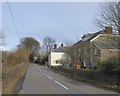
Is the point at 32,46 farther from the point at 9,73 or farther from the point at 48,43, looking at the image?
the point at 9,73

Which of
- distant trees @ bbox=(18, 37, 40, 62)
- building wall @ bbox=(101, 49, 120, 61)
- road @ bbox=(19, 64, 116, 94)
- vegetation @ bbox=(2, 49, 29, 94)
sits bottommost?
road @ bbox=(19, 64, 116, 94)

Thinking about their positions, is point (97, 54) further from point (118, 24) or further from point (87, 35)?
point (118, 24)

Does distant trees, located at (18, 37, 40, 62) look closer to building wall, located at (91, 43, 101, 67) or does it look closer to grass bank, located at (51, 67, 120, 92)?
building wall, located at (91, 43, 101, 67)

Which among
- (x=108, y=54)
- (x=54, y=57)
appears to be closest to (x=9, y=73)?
(x=108, y=54)

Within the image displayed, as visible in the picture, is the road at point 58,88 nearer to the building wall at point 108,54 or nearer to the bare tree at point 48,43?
Answer: the building wall at point 108,54

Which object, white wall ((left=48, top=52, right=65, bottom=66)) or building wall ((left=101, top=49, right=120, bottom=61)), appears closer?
building wall ((left=101, top=49, right=120, bottom=61))

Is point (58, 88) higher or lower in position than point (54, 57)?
lower

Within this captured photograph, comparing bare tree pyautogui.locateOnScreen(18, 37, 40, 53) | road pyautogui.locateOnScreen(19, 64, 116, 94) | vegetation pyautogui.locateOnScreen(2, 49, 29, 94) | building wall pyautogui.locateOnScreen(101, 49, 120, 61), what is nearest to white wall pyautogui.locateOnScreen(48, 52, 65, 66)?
bare tree pyautogui.locateOnScreen(18, 37, 40, 53)

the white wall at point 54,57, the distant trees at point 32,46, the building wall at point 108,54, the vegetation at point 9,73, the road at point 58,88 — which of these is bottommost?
the road at point 58,88

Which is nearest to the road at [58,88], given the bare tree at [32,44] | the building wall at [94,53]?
the building wall at [94,53]

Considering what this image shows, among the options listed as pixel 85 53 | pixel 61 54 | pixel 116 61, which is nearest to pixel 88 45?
pixel 85 53

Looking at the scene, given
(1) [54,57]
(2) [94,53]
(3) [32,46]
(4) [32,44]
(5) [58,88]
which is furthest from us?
(3) [32,46]

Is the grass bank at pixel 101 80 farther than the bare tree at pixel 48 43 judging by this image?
No

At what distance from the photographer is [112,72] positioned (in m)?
28.9
